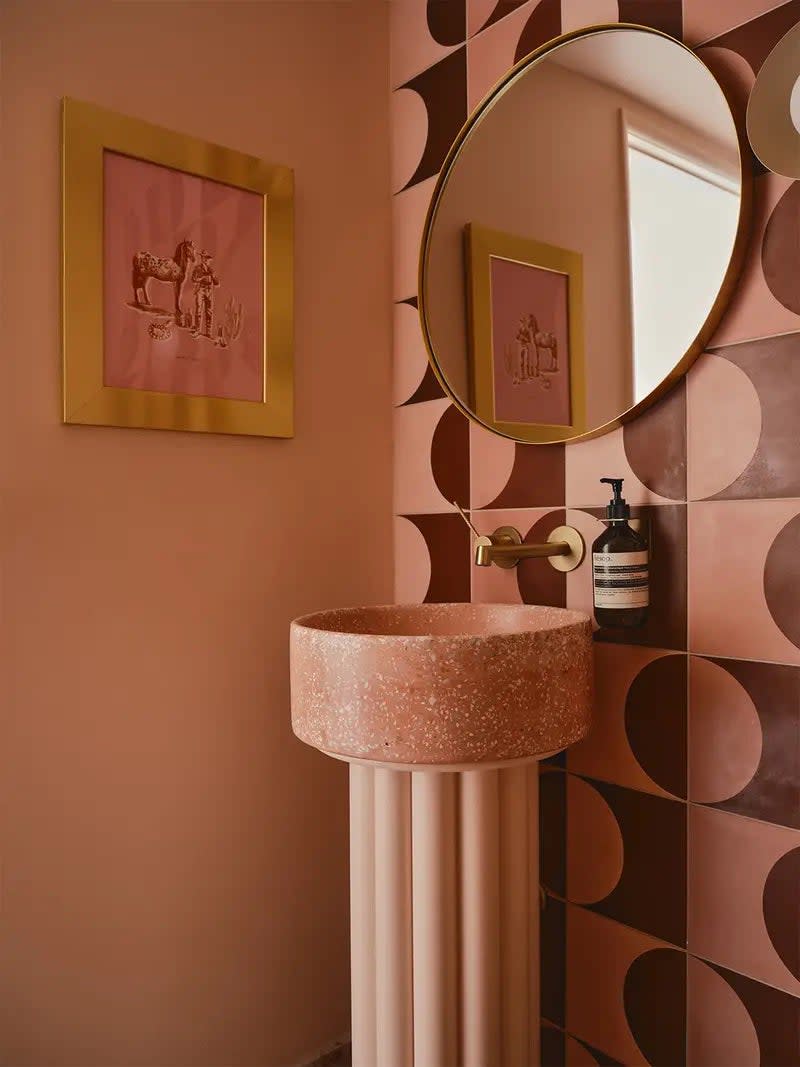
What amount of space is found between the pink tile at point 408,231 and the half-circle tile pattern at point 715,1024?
52.4 inches

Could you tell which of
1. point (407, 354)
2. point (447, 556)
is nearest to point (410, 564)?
point (447, 556)

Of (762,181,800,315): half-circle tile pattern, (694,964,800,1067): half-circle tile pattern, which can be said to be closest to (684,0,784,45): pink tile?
(762,181,800,315): half-circle tile pattern

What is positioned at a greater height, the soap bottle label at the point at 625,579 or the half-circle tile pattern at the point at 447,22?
the half-circle tile pattern at the point at 447,22

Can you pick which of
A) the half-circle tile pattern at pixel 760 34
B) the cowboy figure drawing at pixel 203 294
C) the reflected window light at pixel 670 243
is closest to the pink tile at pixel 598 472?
the reflected window light at pixel 670 243

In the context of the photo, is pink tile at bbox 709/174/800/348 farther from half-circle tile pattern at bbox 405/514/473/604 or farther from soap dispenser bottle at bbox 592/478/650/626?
half-circle tile pattern at bbox 405/514/473/604

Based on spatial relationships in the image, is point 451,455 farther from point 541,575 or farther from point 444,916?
point 444,916

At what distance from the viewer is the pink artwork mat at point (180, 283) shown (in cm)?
133

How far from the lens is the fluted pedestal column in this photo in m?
1.15

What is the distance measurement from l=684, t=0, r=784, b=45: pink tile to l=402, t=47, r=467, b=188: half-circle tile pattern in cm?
48

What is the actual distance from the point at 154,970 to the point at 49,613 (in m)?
0.66

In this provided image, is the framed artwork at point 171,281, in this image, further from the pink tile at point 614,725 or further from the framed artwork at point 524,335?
the pink tile at point 614,725

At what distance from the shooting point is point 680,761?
1.24 m

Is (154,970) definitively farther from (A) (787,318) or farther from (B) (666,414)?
(A) (787,318)

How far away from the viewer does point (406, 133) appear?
5.54 ft
